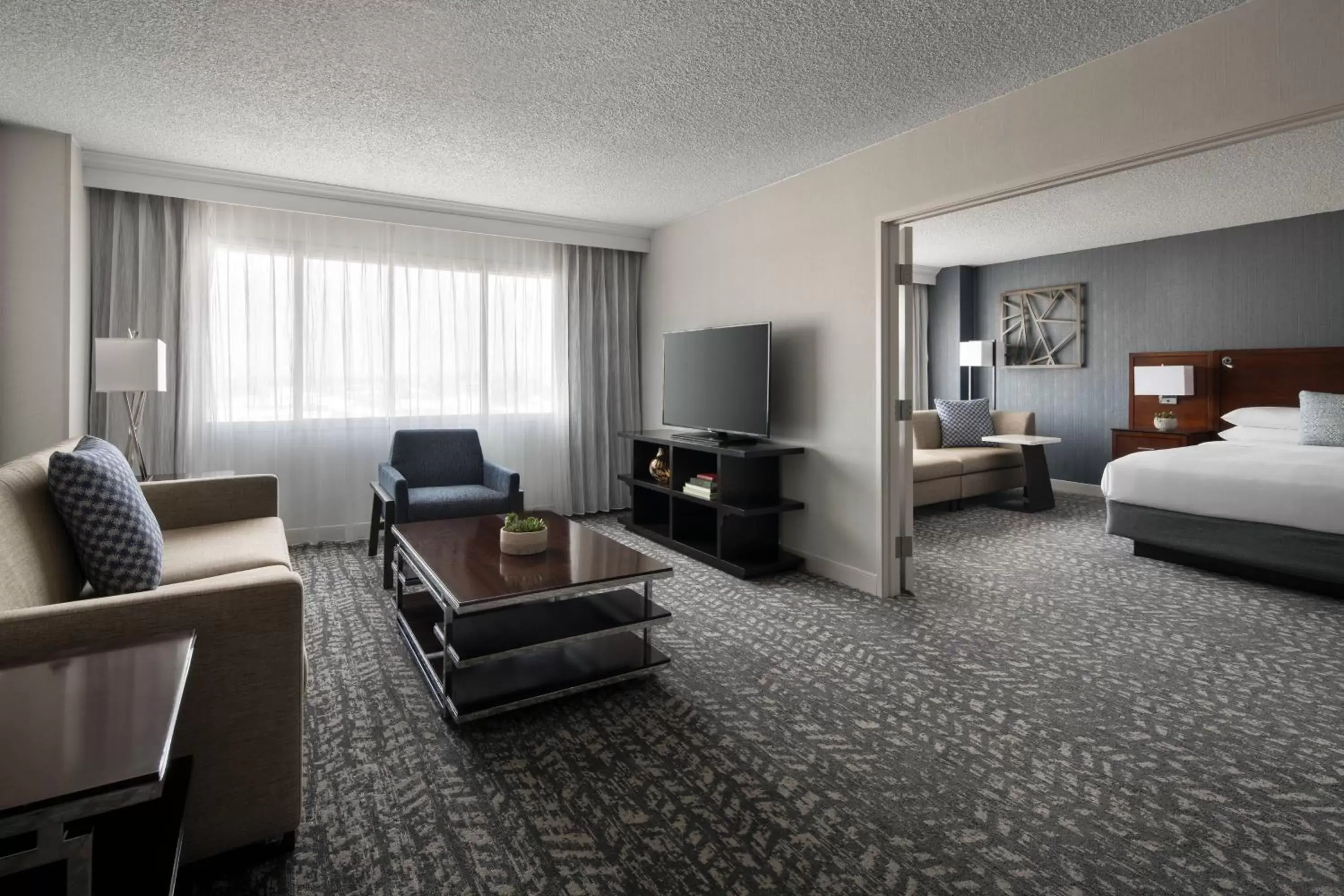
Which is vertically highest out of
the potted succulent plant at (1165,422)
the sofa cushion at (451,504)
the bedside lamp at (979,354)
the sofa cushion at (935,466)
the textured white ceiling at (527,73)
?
the textured white ceiling at (527,73)

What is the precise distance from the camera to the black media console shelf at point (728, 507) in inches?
162

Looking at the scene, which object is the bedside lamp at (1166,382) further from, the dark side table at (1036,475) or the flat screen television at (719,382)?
the flat screen television at (719,382)

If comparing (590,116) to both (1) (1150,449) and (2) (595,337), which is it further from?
(1) (1150,449)

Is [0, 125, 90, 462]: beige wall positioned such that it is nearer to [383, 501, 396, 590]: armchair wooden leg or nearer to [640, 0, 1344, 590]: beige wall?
[383, 501, 396, 590]: armchair wooden leg

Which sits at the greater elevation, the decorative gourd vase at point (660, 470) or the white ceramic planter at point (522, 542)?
the decorative gourd vase at point (660, 470)

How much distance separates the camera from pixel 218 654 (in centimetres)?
150

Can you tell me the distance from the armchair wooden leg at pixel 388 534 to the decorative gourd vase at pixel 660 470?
1.81 m

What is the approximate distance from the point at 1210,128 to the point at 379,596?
13.2 feet

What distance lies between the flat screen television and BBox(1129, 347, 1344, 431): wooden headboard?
4.34 m

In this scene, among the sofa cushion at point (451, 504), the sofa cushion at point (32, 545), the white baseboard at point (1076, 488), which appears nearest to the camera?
the sofa cushion at point (32, 545)

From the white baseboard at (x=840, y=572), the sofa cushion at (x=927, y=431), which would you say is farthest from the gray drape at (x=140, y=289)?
the sofa cushion at (x=927, y=431)

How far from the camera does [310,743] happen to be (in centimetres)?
220

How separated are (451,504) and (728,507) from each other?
160cm

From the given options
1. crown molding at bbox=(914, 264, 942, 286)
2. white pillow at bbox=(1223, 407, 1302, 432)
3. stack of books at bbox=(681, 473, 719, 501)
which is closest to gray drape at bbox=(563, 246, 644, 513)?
stack of books at bbox=(681, 473, 719, 501)
